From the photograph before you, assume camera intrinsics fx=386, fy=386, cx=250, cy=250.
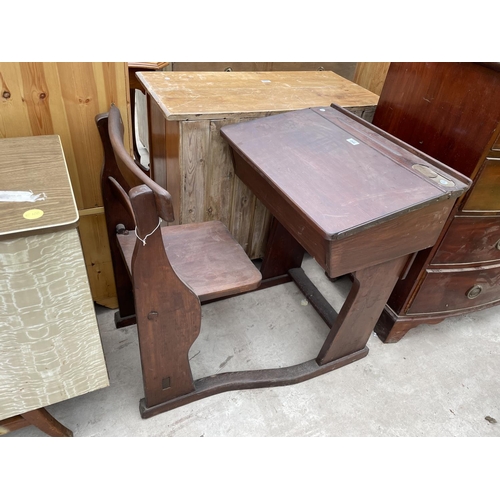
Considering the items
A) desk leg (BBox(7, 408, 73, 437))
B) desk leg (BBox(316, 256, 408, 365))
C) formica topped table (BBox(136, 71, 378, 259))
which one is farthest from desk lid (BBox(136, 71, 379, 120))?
desk leg (BBox(7, 408, 73, 437))

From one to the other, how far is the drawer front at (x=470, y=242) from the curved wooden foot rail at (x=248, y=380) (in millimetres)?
582

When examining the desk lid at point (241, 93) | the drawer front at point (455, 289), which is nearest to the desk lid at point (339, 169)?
the desk lid at point (241, 93)

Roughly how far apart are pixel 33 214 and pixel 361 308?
45.1 inches

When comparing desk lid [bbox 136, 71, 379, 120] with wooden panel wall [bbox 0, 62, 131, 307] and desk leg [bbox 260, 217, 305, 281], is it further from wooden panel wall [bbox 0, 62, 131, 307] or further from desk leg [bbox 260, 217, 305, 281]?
desk leg [bbox 260, 217, 305, 281]

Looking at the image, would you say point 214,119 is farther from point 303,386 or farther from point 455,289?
point 455,289

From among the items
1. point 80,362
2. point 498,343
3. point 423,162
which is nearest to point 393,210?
point 423,162

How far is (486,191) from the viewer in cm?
137

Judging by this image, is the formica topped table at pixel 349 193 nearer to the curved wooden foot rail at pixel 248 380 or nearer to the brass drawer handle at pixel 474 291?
the curved wooden foot rail at pixel 248 380

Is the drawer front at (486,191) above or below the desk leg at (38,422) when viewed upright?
above

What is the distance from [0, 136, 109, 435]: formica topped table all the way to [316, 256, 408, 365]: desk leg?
0.87 m

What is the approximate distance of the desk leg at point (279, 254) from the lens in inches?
75.8

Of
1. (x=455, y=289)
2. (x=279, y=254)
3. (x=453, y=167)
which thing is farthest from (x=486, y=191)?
(x=279, y=254)

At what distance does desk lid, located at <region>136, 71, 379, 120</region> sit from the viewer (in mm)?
1490

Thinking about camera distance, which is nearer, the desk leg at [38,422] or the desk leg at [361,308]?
the desk leg at [38,422]
